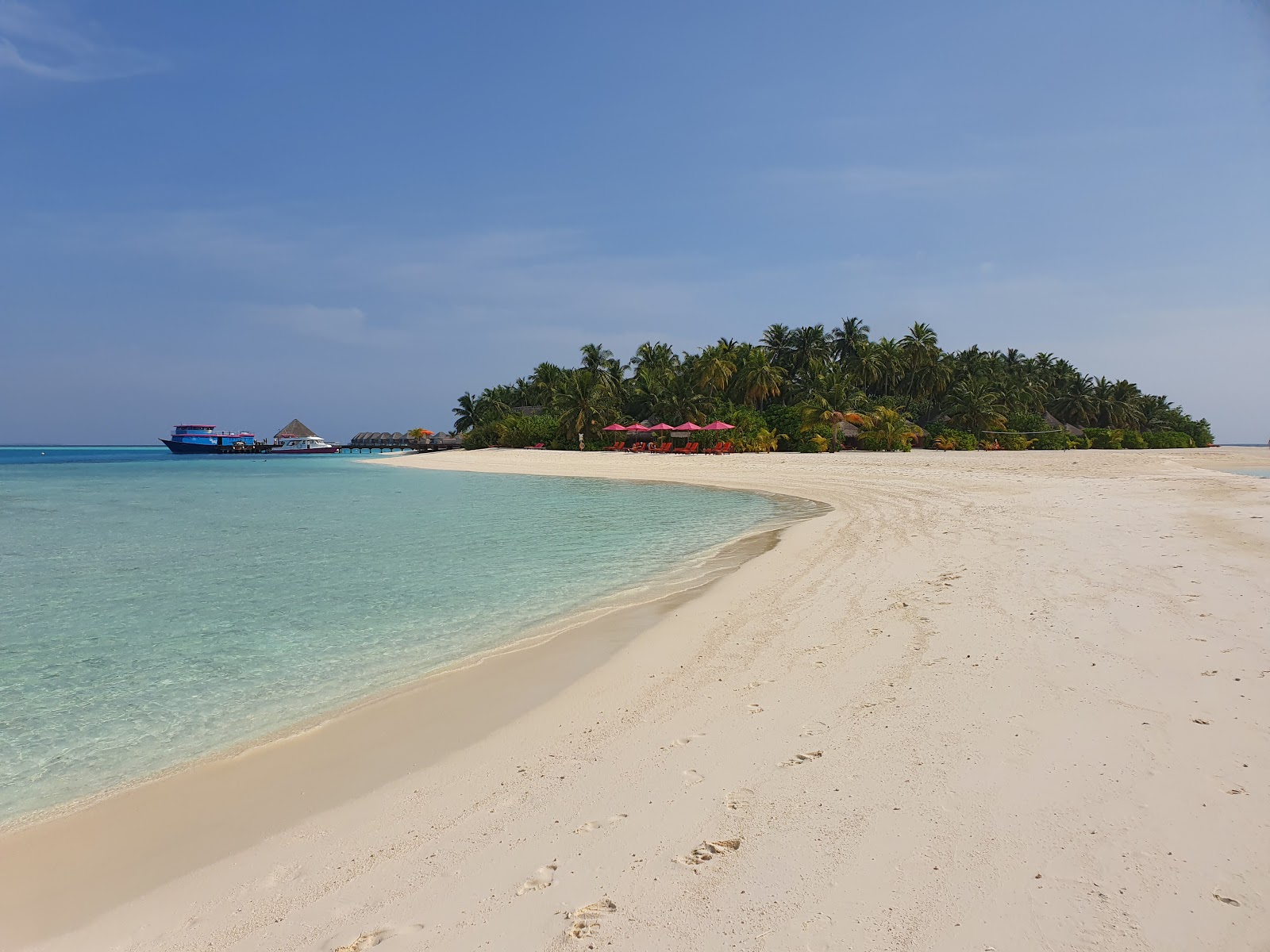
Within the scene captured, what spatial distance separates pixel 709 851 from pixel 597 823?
2.03ft

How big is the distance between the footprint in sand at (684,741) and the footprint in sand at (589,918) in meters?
1.48

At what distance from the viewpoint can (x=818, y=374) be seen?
61406mm

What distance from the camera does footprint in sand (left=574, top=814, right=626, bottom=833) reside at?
127 inches

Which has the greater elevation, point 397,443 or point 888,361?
point 888,361

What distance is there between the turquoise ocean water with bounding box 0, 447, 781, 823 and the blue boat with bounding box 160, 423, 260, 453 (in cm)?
9514

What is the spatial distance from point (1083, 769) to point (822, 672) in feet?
6.49

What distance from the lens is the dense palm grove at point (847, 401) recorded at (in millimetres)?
52750

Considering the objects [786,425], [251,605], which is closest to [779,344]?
[786,425]

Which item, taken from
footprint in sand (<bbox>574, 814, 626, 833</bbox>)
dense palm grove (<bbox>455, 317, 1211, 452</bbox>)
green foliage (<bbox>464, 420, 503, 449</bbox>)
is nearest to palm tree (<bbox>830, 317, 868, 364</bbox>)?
dense palm grove (<bbox>455, 317, 1211, 452</bbox>)

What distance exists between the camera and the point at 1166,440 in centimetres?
6266

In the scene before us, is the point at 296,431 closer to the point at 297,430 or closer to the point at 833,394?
the point at 297,430

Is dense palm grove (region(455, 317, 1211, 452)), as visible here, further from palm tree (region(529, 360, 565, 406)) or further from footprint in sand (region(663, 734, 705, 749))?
footprint in sand (region(663, 734, 705, 749))

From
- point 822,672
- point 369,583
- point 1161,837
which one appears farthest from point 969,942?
point 369,583

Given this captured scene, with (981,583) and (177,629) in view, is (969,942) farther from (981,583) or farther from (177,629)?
(177,629)
